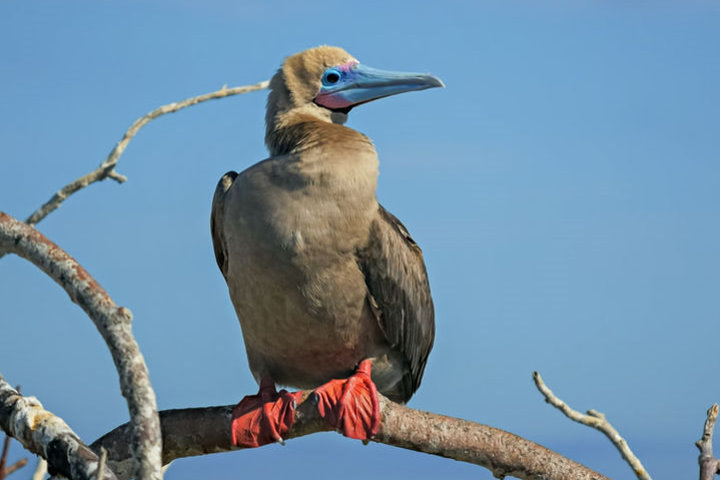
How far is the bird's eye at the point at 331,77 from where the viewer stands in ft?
22.0

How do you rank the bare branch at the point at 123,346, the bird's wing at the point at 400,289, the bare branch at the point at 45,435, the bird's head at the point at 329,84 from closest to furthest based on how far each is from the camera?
the bare branch at the point at 123,346 → the bare branch at the point at 45,435 → the bird's wing at the point at 400,289 → the bird's head at the point at 329,84

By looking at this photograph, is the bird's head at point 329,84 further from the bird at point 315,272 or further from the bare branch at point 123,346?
the bare branch at point 123,346

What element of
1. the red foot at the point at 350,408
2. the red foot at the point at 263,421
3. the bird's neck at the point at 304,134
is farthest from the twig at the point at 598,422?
the bird's neck at the point at 304,134

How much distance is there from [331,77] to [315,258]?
4.82 feet

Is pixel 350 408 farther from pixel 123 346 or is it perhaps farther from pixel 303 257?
pixel 123 346

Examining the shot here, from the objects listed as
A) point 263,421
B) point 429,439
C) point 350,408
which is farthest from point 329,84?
point 429,439

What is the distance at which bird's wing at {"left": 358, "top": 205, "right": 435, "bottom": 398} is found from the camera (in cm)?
616

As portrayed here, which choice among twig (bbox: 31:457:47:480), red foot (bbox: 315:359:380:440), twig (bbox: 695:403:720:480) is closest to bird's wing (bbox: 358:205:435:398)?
red foot (bbox: 315:359:380:440)

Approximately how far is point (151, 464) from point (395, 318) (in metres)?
2.68

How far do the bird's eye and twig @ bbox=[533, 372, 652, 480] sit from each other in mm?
2491

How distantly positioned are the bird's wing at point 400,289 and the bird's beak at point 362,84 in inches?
34.1

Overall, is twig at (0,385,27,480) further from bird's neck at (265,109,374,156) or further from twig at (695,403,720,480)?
twig at (695,403,720,480)

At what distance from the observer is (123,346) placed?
3.92m

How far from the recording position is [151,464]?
152 inches
